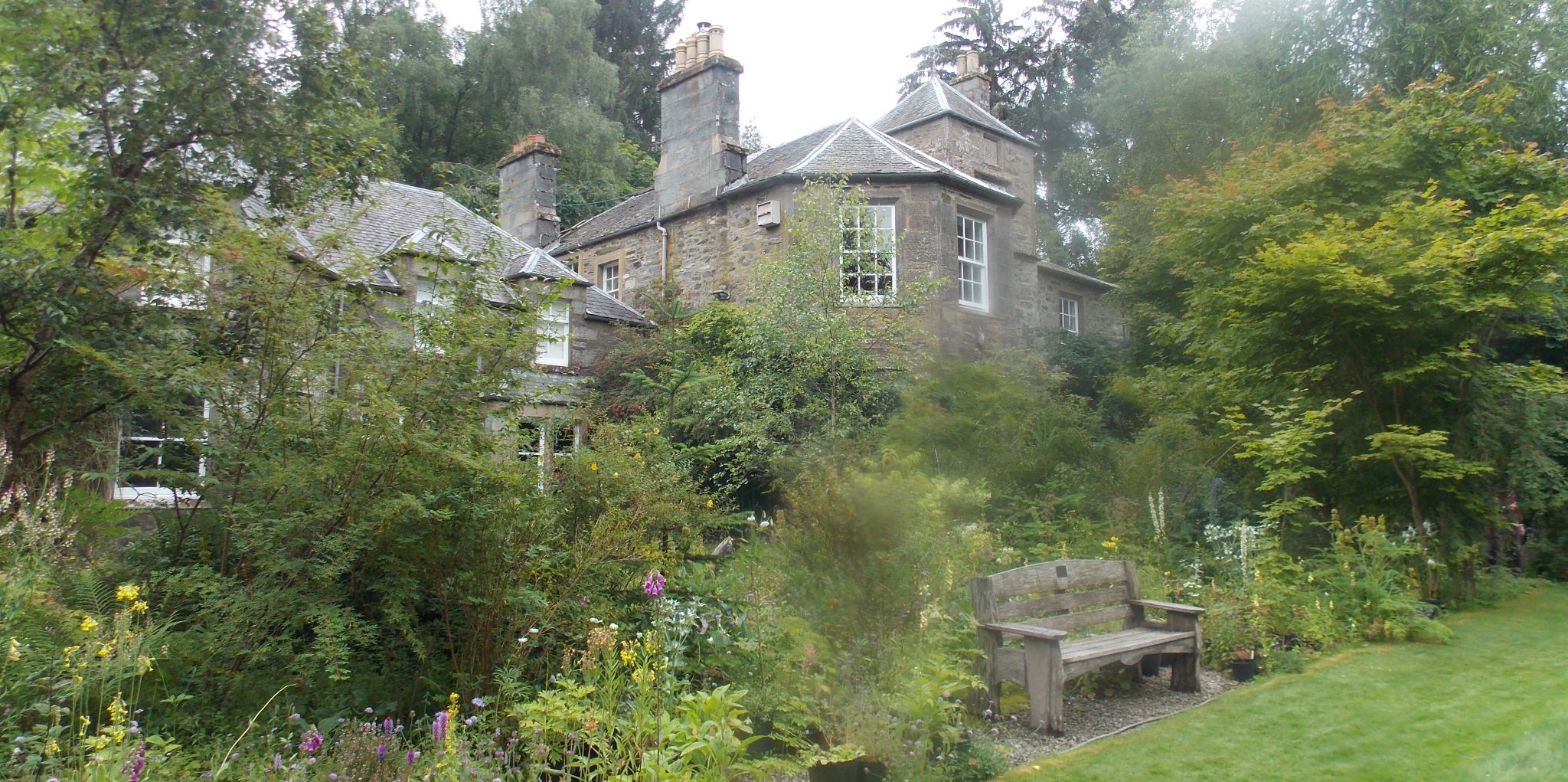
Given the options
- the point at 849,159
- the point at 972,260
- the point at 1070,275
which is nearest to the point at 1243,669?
the point at 972,260

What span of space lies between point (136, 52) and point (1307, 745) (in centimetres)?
872

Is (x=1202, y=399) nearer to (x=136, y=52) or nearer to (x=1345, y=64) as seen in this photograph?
(x=1345, y=64)

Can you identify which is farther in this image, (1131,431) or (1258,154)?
(1131,431)

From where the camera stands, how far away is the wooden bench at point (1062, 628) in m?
6.12

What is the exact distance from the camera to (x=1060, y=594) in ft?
24.0

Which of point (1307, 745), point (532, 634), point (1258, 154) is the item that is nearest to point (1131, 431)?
point (1258, 154)

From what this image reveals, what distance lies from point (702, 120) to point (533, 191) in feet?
14.0

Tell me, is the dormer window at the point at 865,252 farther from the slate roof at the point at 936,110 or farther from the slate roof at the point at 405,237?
the slate roof at the point at 936,110

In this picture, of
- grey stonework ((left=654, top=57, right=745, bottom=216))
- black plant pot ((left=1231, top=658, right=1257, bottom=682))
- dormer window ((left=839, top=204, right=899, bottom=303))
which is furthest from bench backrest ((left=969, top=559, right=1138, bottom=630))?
grey stonework ((left=654, top=57, right=745, bottom=216))

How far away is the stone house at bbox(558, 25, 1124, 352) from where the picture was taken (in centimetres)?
1773

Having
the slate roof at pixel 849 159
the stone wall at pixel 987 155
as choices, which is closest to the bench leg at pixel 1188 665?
the slate roof at pixel 849 159

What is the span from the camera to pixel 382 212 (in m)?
17.1

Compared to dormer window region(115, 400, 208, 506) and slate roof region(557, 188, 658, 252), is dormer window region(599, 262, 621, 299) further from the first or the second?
dormer window region(115, 400, 208, 506)

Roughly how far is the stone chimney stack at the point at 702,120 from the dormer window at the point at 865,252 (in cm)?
427
